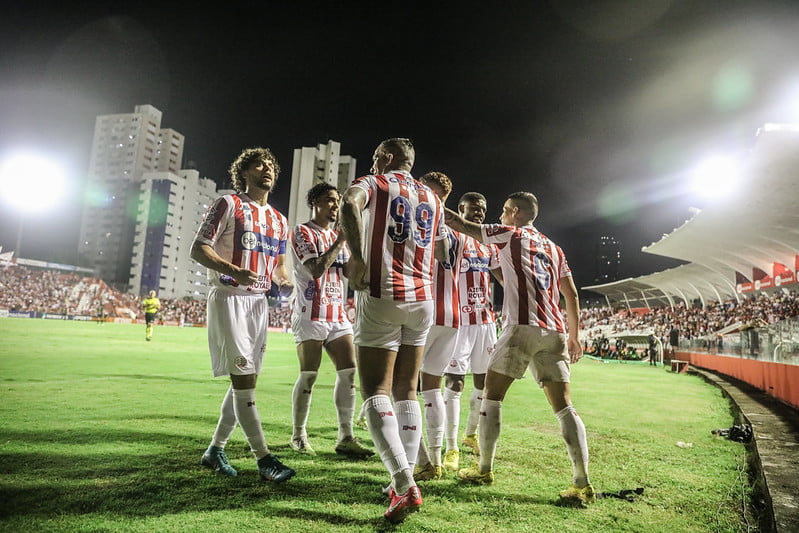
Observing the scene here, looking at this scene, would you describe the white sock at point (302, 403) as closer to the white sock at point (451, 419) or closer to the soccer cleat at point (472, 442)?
the white sock at point (451, 419)

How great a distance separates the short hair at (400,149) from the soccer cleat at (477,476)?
8.05ft

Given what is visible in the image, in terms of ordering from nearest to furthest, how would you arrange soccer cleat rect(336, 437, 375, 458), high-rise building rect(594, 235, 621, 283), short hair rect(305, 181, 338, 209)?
1. soccer cleat rect(336, 437, 375, 458)
2. short hair rect(305, 181, 338, 209)
3. high-rise building rect(594, 235, 621, 283)

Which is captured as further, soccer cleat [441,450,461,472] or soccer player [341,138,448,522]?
soccer cleat [441,450,461,472]

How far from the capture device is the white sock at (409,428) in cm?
316

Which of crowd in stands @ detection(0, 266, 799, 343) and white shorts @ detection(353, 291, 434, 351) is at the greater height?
crowd in stands @ detection(0, 266, 799, 343)

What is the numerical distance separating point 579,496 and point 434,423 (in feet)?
4.15

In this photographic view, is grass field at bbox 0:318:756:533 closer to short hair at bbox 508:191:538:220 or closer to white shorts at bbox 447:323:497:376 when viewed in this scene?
white shorts at bbox 447:323:497:376

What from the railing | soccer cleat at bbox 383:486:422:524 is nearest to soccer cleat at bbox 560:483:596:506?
soccer cleat at bbox 383:486:422:524

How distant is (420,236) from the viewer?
3.38 m

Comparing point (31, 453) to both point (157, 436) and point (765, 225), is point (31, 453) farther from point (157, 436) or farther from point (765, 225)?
point (765, 225)

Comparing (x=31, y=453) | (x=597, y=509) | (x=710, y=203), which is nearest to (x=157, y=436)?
(x=31, y=453)

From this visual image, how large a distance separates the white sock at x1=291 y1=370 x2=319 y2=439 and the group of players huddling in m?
0.01

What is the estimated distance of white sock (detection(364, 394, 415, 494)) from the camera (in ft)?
9.30

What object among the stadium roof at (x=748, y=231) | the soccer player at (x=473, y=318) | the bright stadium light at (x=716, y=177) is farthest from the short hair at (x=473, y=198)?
the bright stadium light at (x=716, y=177)
